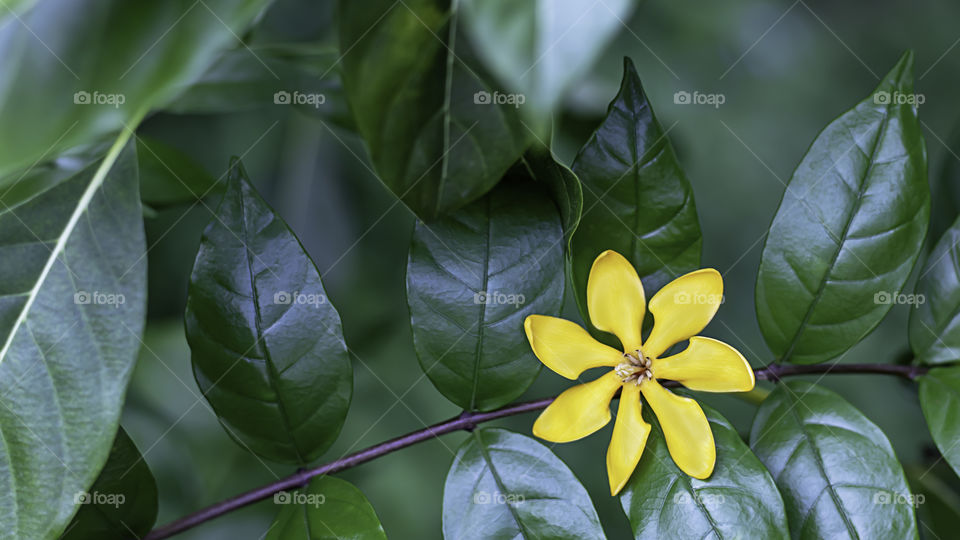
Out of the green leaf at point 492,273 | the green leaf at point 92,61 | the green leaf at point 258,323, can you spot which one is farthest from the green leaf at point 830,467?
the green leaf at point 92,61

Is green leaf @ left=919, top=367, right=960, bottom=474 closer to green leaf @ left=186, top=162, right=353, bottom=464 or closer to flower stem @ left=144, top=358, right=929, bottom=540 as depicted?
flower stem @ left=144, top=358, right=929, bottom=540

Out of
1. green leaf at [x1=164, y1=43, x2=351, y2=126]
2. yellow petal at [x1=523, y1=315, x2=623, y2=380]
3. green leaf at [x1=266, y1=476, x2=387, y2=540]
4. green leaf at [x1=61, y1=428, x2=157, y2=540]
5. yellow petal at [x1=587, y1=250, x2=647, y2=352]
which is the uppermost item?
green leaf at [x1=164, y1=43, x2=351, y2=126]

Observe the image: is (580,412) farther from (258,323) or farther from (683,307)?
(258,323)

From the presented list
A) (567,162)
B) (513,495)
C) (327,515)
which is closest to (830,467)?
(513,495)

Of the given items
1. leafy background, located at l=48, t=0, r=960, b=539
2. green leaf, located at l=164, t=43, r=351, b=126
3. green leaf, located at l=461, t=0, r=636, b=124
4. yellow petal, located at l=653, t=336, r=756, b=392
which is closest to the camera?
green leaf, located at l=461, t=0, r=636, b=124

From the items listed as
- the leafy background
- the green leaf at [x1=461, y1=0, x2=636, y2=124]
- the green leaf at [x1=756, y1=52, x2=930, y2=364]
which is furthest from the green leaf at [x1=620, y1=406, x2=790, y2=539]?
the leafy background

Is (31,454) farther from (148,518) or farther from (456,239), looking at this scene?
(456,239)

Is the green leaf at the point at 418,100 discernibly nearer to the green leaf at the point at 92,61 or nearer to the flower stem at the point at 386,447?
the green leaf at the point at 92,61
